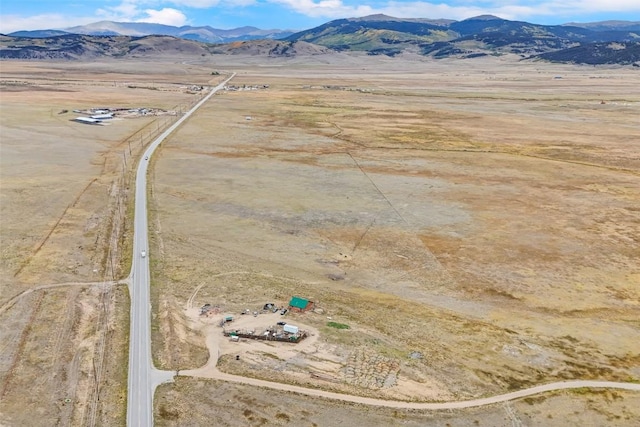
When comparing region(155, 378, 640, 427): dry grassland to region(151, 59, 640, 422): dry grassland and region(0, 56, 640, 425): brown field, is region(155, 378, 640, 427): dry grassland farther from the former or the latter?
region(151, 59, 640, 422): dry grassland

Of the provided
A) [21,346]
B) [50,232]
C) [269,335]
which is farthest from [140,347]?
[50,232]

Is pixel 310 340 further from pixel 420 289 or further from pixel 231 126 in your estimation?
pixel 231 126

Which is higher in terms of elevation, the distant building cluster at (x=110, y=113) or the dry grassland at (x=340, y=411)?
the distant building cluster at (x=110, y=113)

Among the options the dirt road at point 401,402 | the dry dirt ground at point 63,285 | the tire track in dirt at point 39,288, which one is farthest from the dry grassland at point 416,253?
the dry dirt ground at point 63,285

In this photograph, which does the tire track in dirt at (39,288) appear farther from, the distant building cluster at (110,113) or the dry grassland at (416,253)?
the distant building cluster at (110,113)

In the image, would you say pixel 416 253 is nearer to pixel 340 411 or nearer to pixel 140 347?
pixel 340 411

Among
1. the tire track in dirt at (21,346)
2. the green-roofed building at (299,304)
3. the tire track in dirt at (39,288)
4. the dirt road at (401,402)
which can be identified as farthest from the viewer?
the green-roofed building at (299,304)

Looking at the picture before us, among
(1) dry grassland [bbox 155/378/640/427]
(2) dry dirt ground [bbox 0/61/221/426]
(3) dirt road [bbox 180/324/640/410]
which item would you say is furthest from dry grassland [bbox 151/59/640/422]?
(2) dry dirt ground [bbox 0/61/221/426]

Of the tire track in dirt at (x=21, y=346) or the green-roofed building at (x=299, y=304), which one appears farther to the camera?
the green-roofed building at (x=299, y=304)
